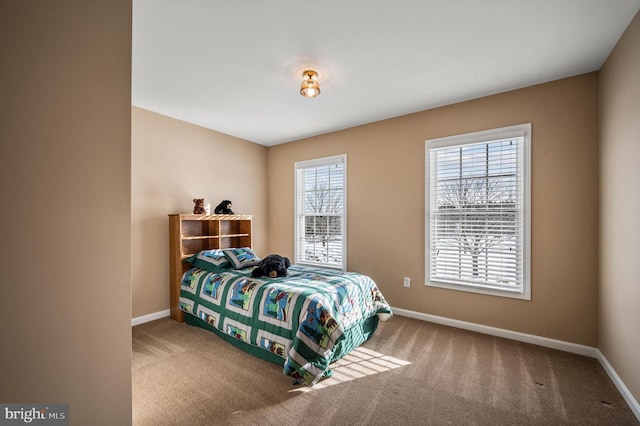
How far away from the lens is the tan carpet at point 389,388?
1.85 m

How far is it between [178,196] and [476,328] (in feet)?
13.5

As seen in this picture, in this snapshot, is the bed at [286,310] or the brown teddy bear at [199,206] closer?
the bed at [286,310]

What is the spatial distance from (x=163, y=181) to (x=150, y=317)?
175 cm

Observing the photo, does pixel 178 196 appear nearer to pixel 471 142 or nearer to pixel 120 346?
pixel 120 346

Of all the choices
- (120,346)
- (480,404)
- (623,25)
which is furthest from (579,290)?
(120,346)

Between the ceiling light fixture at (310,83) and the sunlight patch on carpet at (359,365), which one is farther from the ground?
the ceiling light fixture at (310,83)

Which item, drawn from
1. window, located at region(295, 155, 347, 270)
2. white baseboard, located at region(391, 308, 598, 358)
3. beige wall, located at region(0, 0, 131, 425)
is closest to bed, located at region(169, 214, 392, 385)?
white baseboard, located at region(391, 308, 598, 358)

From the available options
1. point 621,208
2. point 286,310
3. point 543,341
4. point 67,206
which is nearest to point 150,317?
point 286,310

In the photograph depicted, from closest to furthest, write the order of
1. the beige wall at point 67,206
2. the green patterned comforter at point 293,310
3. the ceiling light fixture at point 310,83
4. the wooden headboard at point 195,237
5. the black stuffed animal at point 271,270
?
the beige wall at point 67,206 → the green patterned comforter at point 293,310 → the ceiling light fixture at point 310,83 → the black stuffed animal at point 271,270 → the wooden headboard at point 195,237

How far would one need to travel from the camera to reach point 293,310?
95.5 inches

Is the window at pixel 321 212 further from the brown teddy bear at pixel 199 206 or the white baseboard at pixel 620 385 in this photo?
the white baseboard at pixel 620 385

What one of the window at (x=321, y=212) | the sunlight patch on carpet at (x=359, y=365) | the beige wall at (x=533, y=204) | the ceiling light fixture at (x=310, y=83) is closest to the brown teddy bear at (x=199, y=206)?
the window at (x=321, y=212)

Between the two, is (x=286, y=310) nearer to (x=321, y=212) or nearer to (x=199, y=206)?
(x=199, y=206)

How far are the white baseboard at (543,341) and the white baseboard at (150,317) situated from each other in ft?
10.0
